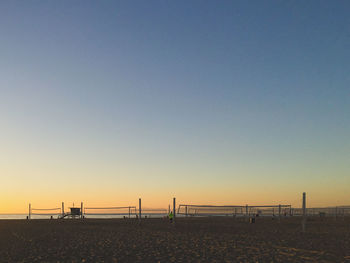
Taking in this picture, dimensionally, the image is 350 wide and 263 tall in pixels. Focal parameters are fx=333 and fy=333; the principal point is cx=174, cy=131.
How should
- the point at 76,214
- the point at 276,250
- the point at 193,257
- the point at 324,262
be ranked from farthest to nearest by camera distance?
the point at 76,214, the point at 276,250, the point at 193,257, the point at 324,262

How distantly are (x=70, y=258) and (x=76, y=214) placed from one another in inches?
1291

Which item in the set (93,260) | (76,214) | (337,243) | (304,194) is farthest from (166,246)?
(76,214)

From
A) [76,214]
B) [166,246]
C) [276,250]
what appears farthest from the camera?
[76,214]

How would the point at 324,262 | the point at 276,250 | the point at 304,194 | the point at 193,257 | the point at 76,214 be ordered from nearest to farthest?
the point at 324,262 → the point at 193,257 → the point at 276,250 → the point at 304,194 → the point at 76,214

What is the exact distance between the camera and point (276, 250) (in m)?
12.5

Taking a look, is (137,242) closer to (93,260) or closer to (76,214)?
(93,260)

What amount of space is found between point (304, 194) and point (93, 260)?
46.3ft

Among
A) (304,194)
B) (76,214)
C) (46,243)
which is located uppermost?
(304,194)

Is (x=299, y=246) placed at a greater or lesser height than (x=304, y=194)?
lesser

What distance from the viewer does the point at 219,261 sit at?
1048cm

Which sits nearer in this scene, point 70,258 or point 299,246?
point 70,258

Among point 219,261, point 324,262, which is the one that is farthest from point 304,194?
point 219,261

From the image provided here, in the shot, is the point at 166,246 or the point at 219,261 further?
the point at 166,246

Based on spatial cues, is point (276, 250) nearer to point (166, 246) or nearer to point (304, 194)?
point (166, 246)
